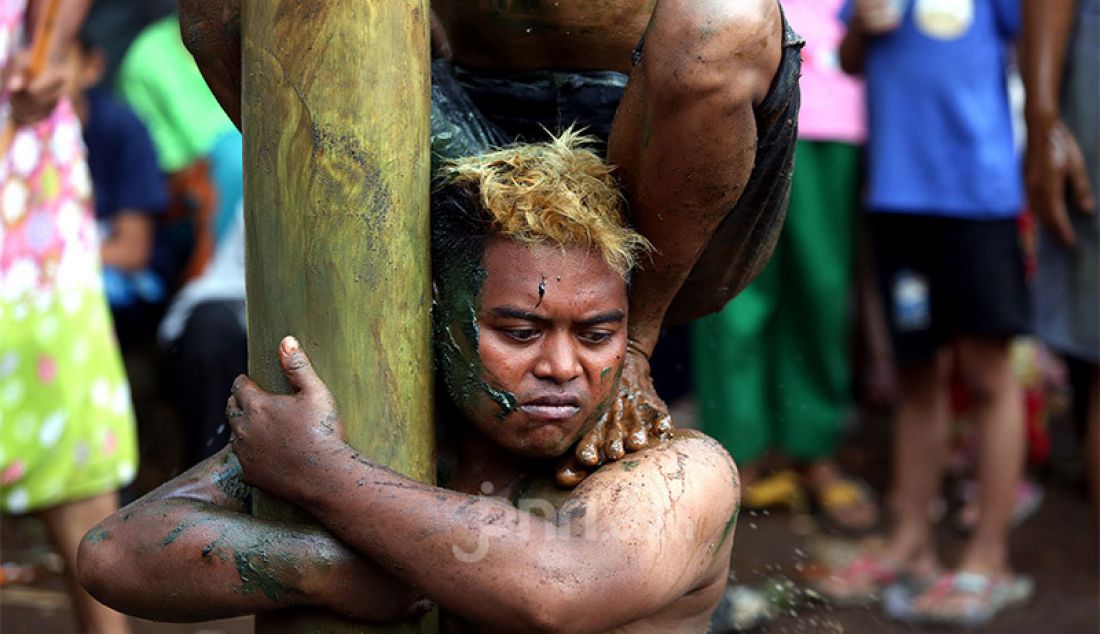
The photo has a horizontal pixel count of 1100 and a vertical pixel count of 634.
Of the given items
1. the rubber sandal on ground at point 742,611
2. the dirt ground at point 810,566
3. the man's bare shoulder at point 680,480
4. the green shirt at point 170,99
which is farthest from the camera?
the green shirt at point 170,99

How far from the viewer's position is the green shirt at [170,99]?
6.60 meters

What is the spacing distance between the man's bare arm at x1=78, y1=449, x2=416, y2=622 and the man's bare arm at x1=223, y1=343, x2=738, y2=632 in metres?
0.06

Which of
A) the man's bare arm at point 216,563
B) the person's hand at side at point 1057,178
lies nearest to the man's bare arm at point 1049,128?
the person's hand at side at point 1057,178

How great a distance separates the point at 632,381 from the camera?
279 cm

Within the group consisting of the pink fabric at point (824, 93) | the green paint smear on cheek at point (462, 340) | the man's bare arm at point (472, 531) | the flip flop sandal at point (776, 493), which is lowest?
the flip flop sandal at point (776, 493)

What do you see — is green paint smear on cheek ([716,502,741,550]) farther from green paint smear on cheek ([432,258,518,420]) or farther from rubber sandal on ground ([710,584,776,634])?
rubber sandal on ground ([710,584,776,634])

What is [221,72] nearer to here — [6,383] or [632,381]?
[632,381]

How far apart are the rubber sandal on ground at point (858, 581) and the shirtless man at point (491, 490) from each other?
2941 mm

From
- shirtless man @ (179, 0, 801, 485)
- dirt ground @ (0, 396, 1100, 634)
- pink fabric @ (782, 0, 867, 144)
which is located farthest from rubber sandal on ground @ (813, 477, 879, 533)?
shirtless man @ (179, 0, 801, 485)

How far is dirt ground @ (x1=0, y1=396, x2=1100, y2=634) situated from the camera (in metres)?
5.25

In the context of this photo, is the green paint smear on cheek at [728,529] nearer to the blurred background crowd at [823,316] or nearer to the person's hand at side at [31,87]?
the blurred background crowd at [823,316]

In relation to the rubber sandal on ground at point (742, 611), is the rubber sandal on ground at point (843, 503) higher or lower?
lower

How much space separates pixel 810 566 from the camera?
584 cm

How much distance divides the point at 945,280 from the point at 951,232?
0.54ft
